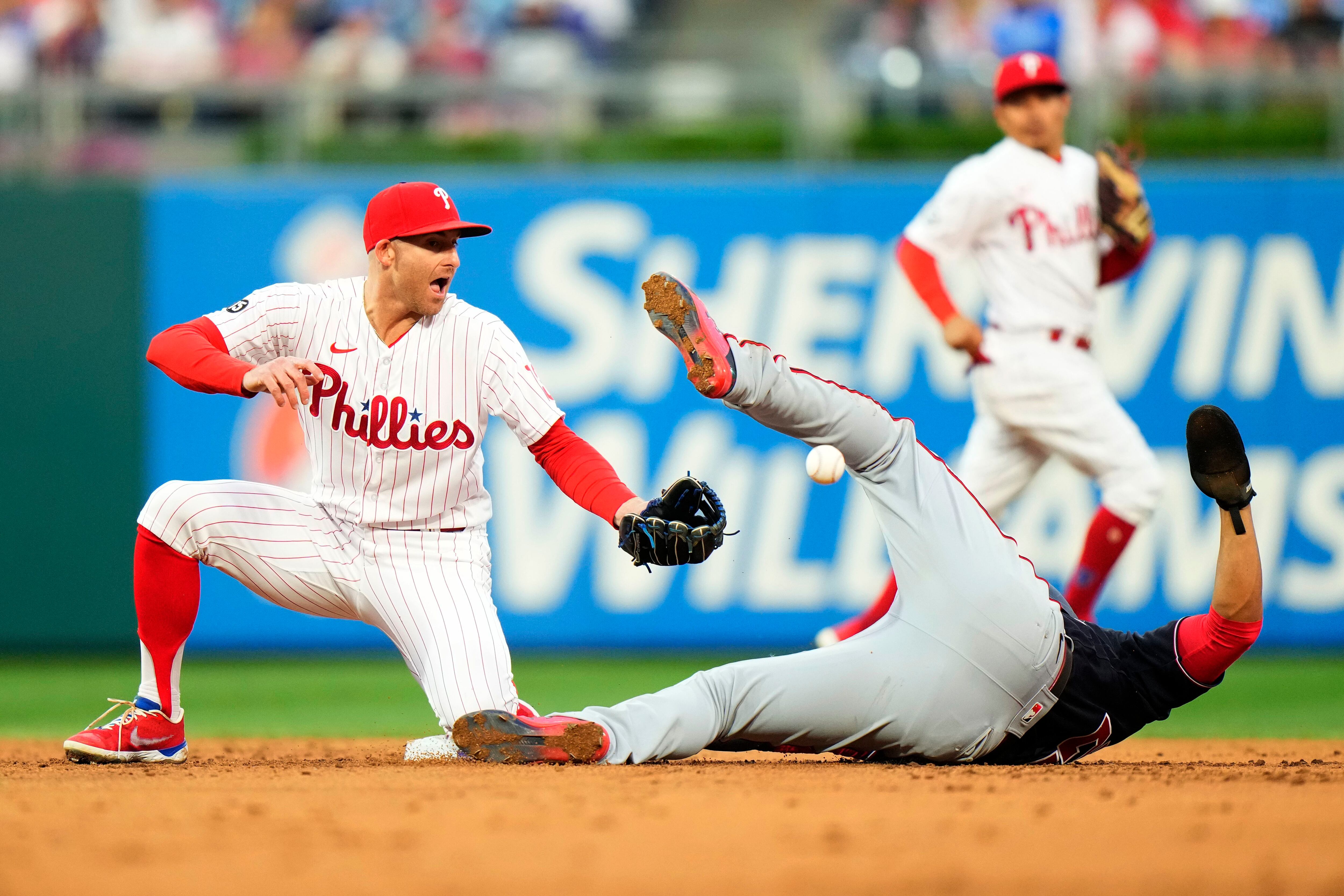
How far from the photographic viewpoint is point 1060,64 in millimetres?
8906

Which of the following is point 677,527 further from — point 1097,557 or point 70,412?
point 70,412

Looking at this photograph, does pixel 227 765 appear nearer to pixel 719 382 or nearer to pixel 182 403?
pixel 719 382

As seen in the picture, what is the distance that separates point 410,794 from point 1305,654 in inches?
246

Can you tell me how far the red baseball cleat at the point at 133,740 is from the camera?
4.29 metres

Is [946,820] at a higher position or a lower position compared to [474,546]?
lower

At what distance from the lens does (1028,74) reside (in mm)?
5844

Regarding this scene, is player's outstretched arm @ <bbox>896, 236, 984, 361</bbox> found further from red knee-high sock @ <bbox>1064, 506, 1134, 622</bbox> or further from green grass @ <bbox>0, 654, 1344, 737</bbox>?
green grass @ <bbox>0, 654, 1344, 737</bbox>

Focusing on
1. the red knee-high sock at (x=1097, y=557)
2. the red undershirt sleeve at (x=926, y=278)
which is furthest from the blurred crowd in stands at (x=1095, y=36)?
the red knee-high sock at (x=1097, y=557)

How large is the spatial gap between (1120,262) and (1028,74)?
33.8 inches

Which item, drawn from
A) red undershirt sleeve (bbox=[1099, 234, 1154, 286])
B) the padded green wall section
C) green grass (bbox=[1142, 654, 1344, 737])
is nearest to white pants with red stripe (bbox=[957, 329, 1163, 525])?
red undershirt sleeve (bbox=[1099, 234, 1154, 286])

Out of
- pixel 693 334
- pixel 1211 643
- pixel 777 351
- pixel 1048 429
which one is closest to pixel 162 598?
pixel 693 334

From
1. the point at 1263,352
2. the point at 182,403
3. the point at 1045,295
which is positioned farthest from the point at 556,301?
the point at 1263,352

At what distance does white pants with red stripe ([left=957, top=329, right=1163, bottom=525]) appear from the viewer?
5.80m

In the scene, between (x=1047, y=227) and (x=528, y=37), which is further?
(x=528, y=37)
